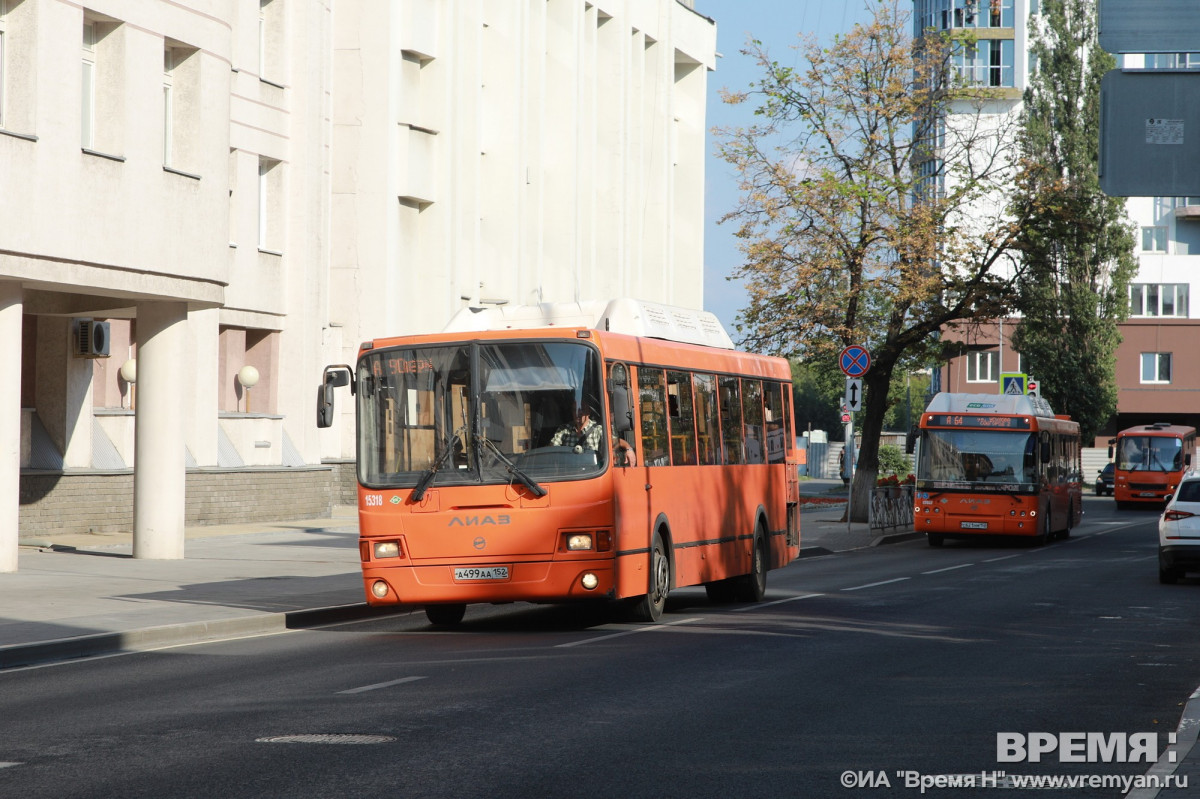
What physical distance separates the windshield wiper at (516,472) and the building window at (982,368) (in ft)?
248

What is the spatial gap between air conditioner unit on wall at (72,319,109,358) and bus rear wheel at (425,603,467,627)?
13.6 m

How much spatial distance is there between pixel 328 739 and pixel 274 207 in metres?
27.1

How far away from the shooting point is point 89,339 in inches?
1089

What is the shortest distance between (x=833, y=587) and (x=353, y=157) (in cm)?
2136

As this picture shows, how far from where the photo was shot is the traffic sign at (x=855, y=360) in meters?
31.1

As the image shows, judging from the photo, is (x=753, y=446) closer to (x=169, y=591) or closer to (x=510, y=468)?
(x=510, y=468)

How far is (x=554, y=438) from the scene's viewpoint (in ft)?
49.0

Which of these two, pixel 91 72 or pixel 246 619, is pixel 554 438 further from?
pixel 91 72

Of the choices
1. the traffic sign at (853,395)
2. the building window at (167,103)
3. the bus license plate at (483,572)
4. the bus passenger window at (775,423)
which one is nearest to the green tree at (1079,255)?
the traffic sign at (853,395)

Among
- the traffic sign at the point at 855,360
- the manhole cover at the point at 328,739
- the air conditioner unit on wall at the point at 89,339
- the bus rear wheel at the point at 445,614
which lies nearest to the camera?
the manhole cover at the point at 328,739

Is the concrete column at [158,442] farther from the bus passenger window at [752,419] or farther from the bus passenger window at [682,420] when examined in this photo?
the bus passenger window at [682,420]

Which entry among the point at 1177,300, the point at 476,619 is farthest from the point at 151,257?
the point at 1177,300

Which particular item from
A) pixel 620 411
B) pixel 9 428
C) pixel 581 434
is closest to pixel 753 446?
pixel 620 411

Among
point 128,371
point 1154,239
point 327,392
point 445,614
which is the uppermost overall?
point 1154,239
